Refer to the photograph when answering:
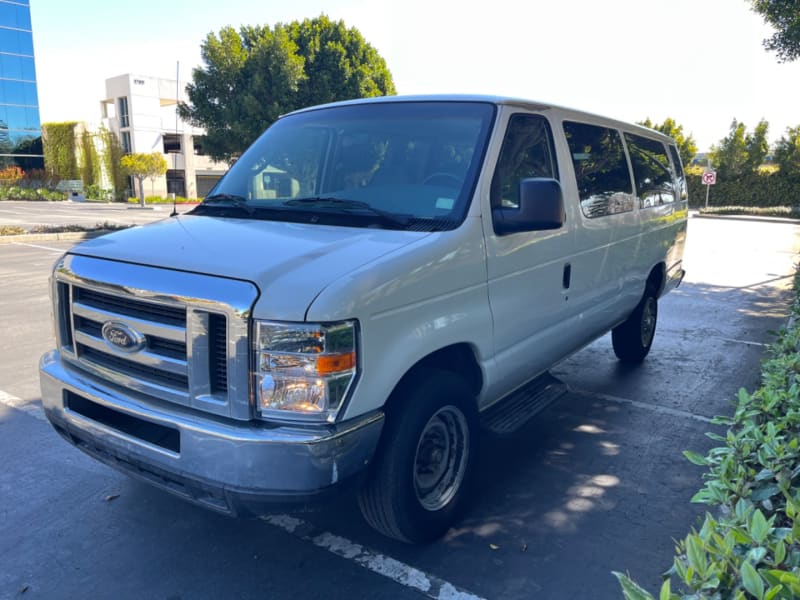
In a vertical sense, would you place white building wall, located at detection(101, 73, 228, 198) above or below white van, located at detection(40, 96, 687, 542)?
above

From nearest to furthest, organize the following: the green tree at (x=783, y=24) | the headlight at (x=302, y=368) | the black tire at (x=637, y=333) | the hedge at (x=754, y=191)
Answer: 1. the headlight at (x=302, y=368)
2. the black tire at (x=637, y=333)
3. the green tree at (x=783, y=24)
4. the hedge at (x=754, y=191)

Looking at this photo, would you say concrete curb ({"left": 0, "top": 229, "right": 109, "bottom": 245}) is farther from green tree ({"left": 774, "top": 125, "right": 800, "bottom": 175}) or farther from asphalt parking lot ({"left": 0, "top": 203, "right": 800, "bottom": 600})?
green tree ({"left": 774, "top": 125, "right": 800, "bottom": 175})

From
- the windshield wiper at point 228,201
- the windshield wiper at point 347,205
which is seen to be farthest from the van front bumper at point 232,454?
the windshield wiper at point 228,201

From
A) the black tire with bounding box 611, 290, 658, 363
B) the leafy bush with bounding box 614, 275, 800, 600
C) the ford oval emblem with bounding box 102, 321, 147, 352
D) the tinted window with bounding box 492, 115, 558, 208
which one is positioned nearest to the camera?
the leafy bush with bounding box 614, 275, 800, 600

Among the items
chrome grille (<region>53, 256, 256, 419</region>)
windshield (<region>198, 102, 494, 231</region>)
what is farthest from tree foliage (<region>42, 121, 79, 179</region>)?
chrome grille (<region>53, 256, 256, 419</region>)

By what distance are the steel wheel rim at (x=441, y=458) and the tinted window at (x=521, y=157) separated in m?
1.21

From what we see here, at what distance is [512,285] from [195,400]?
1881 mm

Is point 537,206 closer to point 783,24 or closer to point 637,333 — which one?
point 637,333

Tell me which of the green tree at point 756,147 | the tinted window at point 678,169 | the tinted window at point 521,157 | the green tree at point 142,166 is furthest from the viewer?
the green tree at point 142,166

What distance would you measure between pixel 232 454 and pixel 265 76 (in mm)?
23840

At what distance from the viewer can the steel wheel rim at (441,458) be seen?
3.25 meters

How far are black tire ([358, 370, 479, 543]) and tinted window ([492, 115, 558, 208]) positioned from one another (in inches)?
44.4

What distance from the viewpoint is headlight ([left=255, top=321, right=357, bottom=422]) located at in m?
2.47

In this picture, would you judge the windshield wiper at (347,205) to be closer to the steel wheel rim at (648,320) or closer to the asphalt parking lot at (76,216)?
the steel wheel rim at (648,320)
